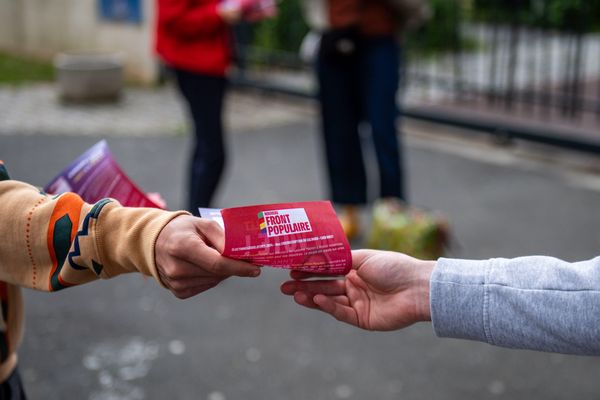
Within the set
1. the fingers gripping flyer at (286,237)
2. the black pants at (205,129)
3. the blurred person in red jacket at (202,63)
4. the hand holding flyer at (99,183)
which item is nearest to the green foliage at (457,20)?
the blurred person in red jacket at (202,63)

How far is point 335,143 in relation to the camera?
5.21m

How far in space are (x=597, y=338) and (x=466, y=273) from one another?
0.27 meters

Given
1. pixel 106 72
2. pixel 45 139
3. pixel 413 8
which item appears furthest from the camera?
pixel 106 72

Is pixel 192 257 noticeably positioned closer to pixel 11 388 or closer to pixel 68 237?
pixel 68 237

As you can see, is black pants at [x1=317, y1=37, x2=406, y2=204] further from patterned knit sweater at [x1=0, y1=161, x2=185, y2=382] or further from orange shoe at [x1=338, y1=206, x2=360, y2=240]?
patterned knit sweater at [x1=0, y1=161, x2=185, y2=382]

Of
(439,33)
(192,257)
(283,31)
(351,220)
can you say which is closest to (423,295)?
(192,257)

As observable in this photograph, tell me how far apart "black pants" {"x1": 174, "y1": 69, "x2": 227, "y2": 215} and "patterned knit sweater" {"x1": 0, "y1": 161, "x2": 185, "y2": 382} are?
3.26 metres

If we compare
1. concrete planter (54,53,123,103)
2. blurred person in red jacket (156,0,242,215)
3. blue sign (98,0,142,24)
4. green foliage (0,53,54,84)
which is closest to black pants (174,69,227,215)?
blurred person in red jacket (156,0,242,215)

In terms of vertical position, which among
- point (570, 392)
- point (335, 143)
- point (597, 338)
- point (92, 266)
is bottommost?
point (570, 392)

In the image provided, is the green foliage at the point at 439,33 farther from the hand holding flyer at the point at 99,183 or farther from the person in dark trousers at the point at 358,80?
the hand holding flyer at the point at 99,183

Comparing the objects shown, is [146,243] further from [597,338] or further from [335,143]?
[335,143]

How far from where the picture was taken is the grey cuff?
1665mm

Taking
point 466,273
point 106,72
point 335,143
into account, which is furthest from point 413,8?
point 106,72

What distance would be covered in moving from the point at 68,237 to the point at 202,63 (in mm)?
3355
